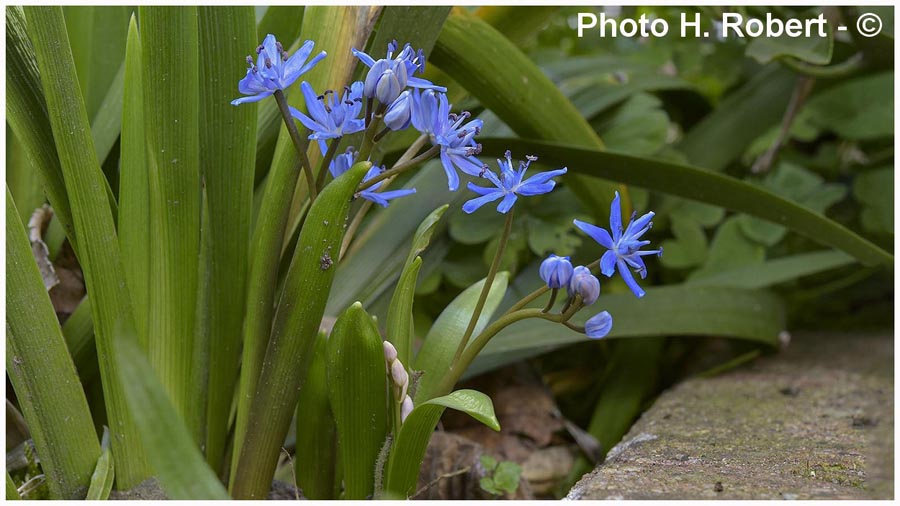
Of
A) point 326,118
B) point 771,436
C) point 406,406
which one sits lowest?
point 771,436

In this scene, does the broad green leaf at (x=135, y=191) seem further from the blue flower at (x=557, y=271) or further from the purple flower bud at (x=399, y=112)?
the blue flower at (x=557, y=271)

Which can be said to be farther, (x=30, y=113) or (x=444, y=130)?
(x=30, y=113)

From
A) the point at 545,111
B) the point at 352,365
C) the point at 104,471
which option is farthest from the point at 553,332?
the point at 104,471

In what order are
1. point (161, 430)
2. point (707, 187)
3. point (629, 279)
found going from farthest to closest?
1. point (707, 187)
2. point (629, 279)
3. point (161, 430)

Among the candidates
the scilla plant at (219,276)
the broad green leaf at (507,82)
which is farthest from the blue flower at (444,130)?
the broad green leaf at (507,82)

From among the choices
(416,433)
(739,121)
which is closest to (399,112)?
(416,433)

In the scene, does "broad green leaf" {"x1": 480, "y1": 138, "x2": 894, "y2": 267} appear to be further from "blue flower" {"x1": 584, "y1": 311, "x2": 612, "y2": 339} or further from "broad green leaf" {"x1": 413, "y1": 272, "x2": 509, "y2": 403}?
"blue flower" {"x1": 584, "y1": 311, "x2": 612, "y2": 339}

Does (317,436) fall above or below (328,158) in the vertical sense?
below

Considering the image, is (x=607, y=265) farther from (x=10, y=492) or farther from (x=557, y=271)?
(x=10, y=492)
